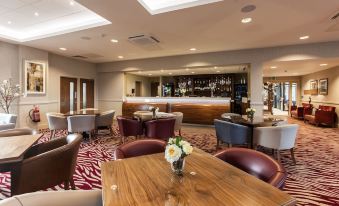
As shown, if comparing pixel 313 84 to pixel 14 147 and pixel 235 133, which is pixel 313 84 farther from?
pixel 14 147

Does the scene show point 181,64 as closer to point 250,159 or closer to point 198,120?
point 198,120

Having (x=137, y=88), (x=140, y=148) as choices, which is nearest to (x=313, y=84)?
(x=137, y=88)

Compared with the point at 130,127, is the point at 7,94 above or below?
above

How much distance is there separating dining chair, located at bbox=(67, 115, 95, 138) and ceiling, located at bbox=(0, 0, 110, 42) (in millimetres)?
2265

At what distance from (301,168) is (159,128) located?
292 cm

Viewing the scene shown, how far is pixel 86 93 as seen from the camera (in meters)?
9.69

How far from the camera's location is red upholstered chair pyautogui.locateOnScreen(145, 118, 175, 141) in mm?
4539

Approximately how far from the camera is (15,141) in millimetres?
2377

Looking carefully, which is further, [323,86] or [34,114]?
[323,86]

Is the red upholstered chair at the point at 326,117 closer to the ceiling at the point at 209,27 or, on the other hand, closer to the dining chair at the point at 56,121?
the ceiling at the point at 209,27

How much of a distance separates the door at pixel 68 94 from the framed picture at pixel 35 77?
1079 millimetres

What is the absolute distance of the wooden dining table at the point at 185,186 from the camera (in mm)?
1062

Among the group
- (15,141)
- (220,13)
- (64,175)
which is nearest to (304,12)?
(220,13)

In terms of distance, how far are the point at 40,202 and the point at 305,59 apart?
7747mm
